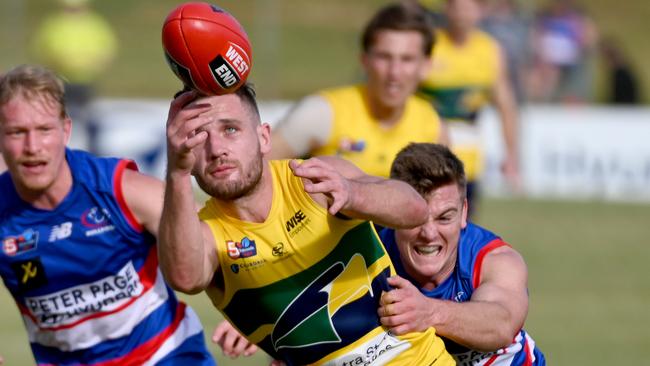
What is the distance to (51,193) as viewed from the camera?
5.54 metres

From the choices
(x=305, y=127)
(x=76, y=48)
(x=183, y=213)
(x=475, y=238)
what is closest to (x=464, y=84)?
(x=305, y=127)

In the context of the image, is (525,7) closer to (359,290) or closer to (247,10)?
(247,10)

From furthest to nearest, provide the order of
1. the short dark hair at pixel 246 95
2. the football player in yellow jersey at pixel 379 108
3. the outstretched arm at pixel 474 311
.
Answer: the football player in yellow jersey at pixel 379 108, the outstretched arm at pixel 474 311, the short dark hair at pixel 246 95

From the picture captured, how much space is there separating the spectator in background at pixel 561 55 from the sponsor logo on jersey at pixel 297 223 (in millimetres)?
14457

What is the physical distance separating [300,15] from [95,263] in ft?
66.5

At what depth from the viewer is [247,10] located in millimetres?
21891

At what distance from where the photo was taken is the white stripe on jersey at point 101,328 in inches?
221

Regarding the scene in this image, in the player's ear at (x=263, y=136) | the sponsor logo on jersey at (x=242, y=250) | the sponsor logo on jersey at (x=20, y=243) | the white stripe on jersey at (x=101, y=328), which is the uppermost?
the player's ear at (x=263, y=136)

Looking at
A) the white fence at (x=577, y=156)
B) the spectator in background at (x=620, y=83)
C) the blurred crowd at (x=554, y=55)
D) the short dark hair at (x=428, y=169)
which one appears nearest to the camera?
the short dark hair at (x=428, y=169)

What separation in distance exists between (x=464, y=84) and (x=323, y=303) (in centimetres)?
615

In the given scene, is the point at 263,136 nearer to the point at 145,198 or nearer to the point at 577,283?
the point at 145,198

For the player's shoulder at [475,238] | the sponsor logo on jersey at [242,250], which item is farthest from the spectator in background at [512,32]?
the sponsor logo on jersey at [242,250]

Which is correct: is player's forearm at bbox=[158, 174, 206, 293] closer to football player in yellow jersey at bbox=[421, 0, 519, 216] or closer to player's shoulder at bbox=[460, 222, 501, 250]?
player's shoulder at bbox=[460, 222, 501, 250]

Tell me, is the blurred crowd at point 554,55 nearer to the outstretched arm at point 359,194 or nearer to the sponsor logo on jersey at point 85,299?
the sponsor logo on jersey at point 85,299
